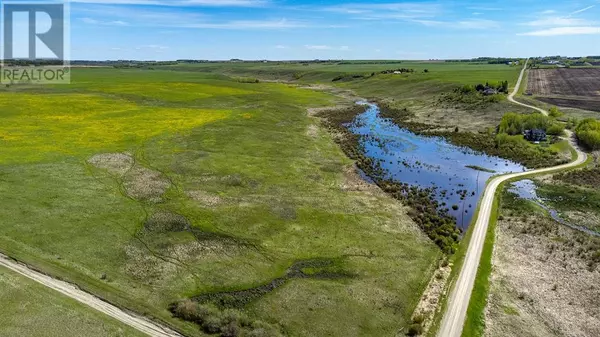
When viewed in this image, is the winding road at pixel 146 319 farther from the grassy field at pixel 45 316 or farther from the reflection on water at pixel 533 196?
the reflection on water at pixel 533 196

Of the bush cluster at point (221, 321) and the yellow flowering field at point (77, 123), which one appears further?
the yellow flowering field at point (77, 123)

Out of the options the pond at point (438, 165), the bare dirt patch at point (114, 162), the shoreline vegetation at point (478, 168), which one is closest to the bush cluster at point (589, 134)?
the pond at point (438, 165)

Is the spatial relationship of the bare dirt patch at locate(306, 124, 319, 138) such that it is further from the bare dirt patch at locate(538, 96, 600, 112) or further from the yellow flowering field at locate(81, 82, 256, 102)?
the bare dirt patch at locate(538, 96, 600, 112)

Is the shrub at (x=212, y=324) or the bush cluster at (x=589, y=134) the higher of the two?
the bush cluster at (x=589, y=134)

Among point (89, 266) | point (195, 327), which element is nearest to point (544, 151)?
point (195, 327)

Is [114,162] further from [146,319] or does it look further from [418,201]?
[418,201]

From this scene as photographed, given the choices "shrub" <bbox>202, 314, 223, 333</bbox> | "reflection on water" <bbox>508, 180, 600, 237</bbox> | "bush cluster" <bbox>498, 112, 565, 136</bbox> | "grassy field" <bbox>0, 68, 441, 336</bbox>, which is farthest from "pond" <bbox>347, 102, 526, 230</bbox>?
"shrub" <bbox>202, 314, 223, 333</bbox>

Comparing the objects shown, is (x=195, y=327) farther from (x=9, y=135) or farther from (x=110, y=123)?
(x=110, y=123)

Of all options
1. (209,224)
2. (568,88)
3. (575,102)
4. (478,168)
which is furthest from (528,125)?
(568,88)
